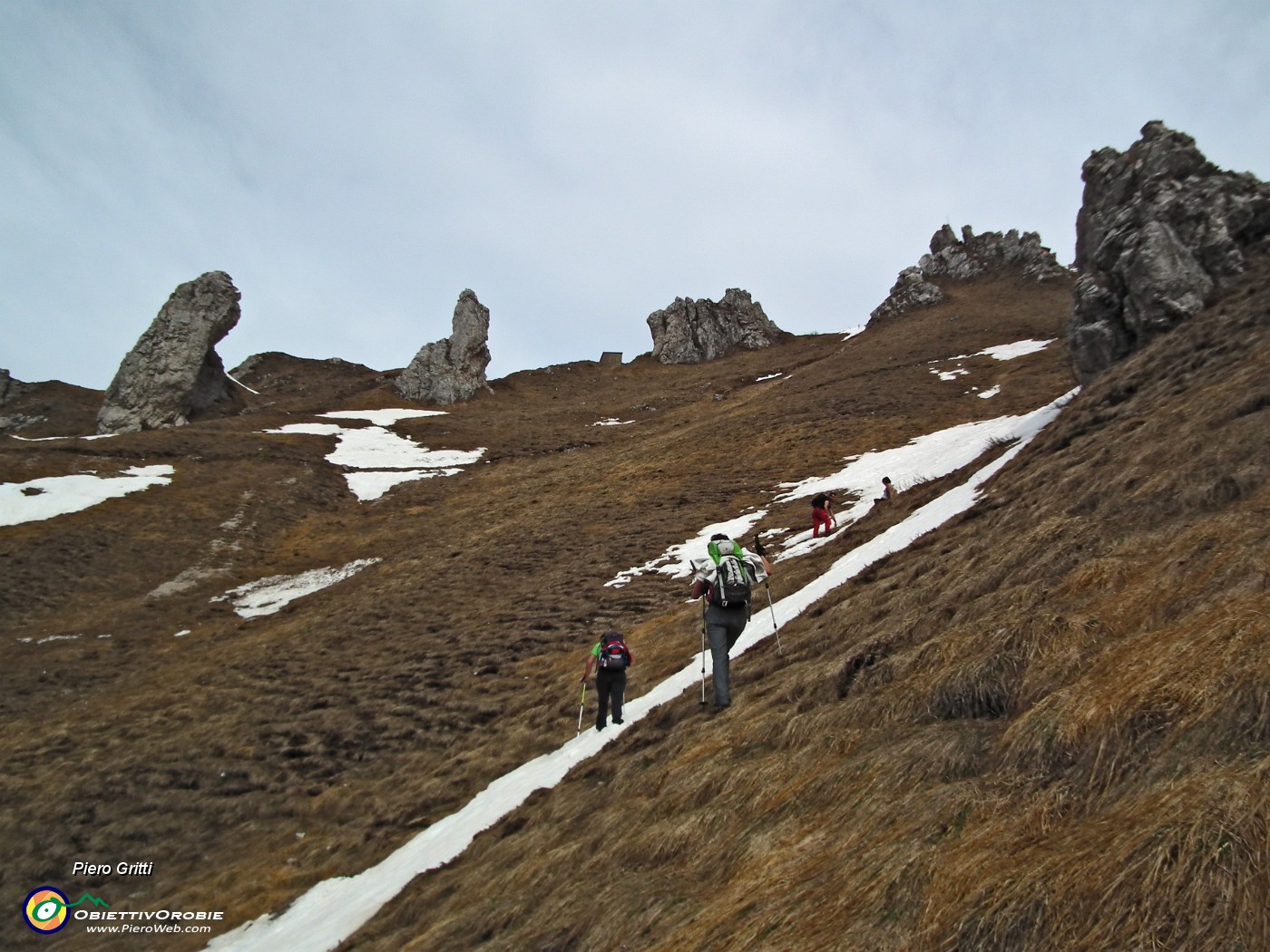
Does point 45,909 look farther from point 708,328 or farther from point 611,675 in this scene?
point 708,328

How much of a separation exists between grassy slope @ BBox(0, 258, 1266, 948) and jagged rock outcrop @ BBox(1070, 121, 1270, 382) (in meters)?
5.59

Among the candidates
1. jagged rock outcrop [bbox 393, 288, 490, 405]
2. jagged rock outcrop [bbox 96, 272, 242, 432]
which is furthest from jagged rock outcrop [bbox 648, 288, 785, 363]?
jagged rock outcrop [bbox 96, 272, 242, 432]

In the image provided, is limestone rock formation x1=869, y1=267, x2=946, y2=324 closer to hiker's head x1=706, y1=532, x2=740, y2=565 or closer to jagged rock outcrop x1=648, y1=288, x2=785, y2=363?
jagged rock outcrop x1=648, y1=288, x2=785, y2=363

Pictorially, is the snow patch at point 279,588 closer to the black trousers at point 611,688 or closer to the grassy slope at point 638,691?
the grassy slope at point 638,691

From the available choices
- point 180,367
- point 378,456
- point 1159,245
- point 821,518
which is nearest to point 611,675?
point 821,518

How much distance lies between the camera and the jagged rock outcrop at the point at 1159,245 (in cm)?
2078

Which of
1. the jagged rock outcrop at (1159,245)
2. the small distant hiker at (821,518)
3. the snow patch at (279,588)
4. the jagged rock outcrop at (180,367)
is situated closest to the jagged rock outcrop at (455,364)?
the jagged rock outcrop at (180,367)

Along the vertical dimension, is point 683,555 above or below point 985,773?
below

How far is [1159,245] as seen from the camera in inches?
838

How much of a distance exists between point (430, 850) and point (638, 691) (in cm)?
475

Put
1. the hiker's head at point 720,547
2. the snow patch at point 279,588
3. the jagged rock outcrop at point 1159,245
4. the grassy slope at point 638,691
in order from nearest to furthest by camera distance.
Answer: the grassy slope at point 638,691
the hiker's head at point 720,547
the jagged rock outcrop at point 1159,245
the snow patch at point 279,588

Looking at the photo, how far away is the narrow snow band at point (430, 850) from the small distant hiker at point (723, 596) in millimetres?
A: 1065

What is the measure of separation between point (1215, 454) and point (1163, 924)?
7.49 m
